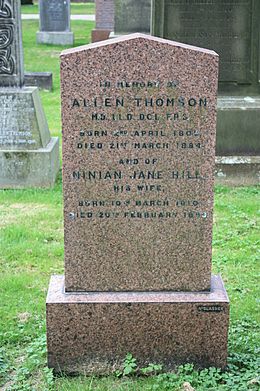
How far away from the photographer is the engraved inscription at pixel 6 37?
24.5 ft

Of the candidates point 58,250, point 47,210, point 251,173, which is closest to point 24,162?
point 47,210

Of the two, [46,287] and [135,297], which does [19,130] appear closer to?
[46,287]

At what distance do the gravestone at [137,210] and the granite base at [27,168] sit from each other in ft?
12.1

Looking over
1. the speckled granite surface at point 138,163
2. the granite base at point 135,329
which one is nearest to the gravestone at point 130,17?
the speckled granite surface at point 138,163

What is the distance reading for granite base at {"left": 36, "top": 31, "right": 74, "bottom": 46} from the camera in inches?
861

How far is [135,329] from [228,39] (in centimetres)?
486

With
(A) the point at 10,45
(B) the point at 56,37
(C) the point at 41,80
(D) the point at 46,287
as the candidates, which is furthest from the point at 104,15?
(D) the point at 46,287

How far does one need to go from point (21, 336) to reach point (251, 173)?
420cm

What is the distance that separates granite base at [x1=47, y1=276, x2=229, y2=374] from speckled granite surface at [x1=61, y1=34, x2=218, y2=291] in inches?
4.3

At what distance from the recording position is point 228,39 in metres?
8.09

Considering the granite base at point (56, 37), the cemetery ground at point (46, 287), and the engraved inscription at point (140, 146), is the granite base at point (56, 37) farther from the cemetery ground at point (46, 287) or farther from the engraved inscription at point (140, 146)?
the engraved inscription at point (140, 146)

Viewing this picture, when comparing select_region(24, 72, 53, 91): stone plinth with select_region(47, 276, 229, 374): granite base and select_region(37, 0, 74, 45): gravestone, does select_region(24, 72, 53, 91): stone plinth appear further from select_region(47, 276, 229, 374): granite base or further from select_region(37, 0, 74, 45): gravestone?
select_region(47, 276, 229, 374): granite base

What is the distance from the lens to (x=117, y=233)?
4.09 metres

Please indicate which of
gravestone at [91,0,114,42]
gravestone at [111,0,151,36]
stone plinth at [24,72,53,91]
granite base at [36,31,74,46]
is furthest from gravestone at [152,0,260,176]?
granite base at [36,31,74,46]
